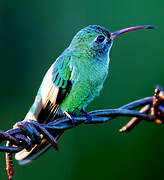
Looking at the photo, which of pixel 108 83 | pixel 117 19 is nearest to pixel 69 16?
pixel 117 19

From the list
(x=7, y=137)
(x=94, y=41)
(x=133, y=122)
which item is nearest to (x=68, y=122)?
(x=7, y=137)

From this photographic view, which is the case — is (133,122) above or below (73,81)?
below

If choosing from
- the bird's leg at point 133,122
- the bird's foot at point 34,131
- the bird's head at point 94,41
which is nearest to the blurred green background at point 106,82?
the bird's head at point 94,41

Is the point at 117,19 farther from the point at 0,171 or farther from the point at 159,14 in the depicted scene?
the point at 0,171

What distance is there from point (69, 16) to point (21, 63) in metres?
1.29

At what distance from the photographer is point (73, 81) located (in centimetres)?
278

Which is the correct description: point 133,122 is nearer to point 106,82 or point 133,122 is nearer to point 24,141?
point 24,141

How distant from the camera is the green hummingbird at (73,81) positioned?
275cm

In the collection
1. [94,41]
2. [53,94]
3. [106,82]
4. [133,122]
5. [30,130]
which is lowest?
[106,82]

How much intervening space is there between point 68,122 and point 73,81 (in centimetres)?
87

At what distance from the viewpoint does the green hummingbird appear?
2754 mm

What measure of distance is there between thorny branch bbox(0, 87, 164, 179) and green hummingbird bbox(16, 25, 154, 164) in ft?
1.58

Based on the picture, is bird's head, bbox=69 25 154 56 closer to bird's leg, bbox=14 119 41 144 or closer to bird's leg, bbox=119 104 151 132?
bird's leg, bbox=119 104 151 132

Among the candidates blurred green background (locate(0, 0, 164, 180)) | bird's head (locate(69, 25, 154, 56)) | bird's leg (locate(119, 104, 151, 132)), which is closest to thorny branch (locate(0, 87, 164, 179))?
bird's leg (locate(119, 104, 151, 132))
